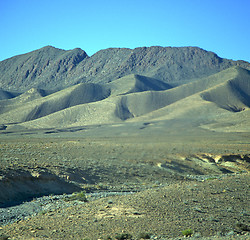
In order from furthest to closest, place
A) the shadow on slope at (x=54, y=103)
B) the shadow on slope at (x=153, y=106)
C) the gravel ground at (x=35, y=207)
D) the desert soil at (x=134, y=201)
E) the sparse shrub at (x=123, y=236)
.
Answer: the shadow on slope at (x=54, y=103), the shadow on slope at (x=153, y=106), the gravel ground at (x=35, y=207), the desert soil at (x=134, y=201), the sparse shrub at (x=123, y=236)

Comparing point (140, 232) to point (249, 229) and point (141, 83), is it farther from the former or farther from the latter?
point (141, 83)

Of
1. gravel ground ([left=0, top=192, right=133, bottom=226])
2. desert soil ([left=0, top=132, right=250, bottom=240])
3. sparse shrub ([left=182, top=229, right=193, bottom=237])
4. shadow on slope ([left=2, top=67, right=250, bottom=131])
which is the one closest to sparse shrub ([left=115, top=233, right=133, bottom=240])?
desert soil ([left=0, top=132, right=250, bottom=240])

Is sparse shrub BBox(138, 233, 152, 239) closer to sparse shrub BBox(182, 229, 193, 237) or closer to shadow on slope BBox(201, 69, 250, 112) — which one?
sparse shrub BBox(182, 229, 193, 237)

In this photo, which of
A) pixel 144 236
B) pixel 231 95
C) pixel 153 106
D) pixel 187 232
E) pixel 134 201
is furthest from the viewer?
pixel 231 95

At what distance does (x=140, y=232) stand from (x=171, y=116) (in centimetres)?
9881

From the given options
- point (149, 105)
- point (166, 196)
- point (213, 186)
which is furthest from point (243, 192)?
point (149, 105)

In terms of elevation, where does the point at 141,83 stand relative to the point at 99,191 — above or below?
above

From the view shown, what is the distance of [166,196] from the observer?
754 inches

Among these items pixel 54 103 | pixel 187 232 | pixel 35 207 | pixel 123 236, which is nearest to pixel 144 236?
pixel 123 236

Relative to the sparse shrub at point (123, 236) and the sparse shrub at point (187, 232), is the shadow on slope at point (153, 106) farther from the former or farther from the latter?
the sparse shrub at point (123, 236)

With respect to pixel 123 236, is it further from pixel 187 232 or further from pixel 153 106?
pixel 153 106

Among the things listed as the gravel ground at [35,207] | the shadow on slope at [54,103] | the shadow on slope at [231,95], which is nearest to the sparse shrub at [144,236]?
the gravel ground at [35,207]

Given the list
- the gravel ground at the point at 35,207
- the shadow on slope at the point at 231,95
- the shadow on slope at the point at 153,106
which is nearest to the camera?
the gravel ground at the point at 35,207

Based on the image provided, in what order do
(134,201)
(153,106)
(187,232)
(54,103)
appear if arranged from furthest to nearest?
(54,103), (153,106), (134,201), (187,232)
